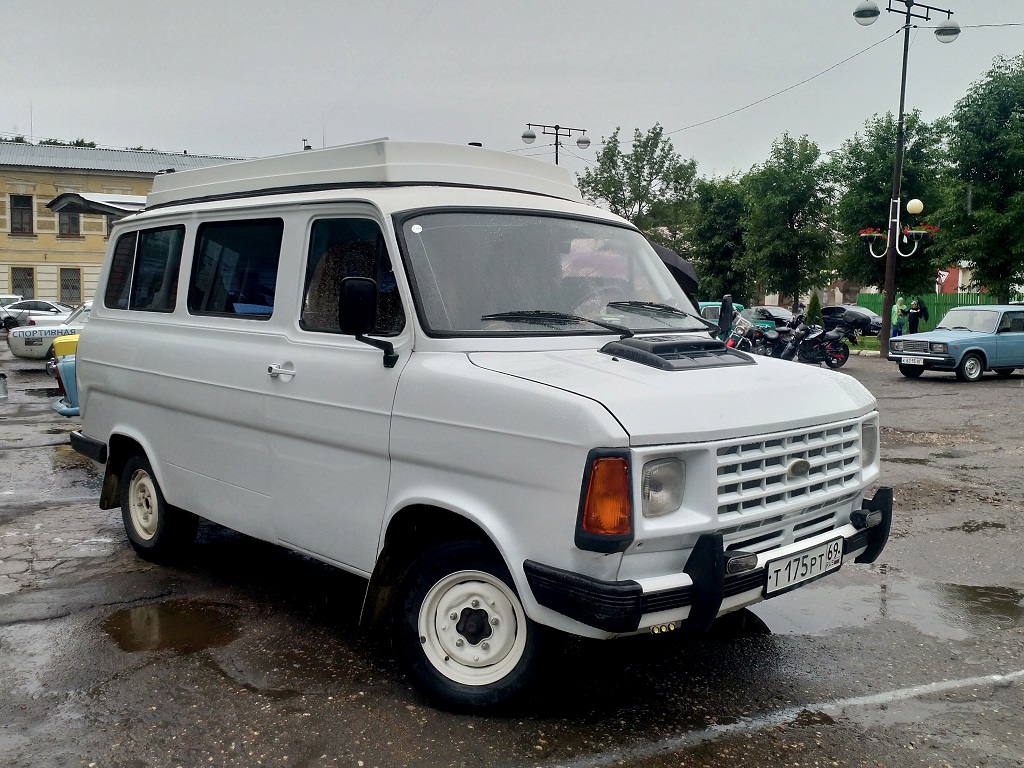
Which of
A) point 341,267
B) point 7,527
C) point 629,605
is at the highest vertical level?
point 341,267

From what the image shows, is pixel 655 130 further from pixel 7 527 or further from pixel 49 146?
pixel 7 527

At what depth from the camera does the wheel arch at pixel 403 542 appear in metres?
3.81

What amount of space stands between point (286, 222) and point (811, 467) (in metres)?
2.75

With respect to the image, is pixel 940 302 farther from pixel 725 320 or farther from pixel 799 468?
pixel 799 468

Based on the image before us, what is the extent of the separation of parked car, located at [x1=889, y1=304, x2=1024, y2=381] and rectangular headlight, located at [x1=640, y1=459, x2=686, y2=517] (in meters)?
17.6

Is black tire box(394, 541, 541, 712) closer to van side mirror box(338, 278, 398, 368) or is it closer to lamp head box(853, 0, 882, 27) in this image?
van side mirror box(338, 278, 398, 368)

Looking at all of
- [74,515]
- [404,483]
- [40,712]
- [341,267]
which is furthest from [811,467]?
[74,515]

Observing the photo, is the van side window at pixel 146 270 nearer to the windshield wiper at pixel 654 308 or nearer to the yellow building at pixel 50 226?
the windshield wiper at pixel 654 308

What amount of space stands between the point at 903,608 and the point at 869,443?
149 cm

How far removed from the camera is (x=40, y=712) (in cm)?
382

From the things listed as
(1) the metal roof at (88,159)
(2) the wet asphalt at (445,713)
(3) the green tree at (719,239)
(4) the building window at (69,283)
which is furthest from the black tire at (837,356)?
(4) the building window at (69,283)

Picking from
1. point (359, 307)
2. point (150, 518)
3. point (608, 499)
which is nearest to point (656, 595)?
point (608, 499)

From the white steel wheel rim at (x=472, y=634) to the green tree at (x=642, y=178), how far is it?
5177 centimetres

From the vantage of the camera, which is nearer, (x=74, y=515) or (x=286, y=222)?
(x=286, y=222)
